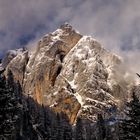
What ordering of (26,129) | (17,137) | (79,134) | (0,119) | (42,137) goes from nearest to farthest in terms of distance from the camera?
(0,119) < (17,137) < (26,129) < (79,134) < (42,137)

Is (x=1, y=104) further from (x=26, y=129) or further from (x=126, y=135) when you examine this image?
(x=26, y=129)

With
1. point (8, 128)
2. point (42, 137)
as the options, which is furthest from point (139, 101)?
point (42, 137)

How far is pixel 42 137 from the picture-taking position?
467 ft

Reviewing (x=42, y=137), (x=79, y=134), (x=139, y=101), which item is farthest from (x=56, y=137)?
(x=139, y=101)

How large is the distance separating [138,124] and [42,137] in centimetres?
10278

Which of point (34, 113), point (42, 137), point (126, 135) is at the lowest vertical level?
point (126, 135)

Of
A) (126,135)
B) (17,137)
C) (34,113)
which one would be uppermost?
(34,113)

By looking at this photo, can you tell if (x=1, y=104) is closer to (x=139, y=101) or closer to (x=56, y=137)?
(x=139, y=101)

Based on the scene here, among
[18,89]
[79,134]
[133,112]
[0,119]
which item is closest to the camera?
[0,119]

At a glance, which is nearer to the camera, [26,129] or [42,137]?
[26,129]

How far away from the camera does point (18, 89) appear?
156 meters

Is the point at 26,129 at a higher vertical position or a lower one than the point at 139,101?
higher

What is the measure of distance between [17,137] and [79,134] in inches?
1066

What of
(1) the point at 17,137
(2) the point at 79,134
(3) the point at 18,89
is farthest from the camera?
(3) the point at 18,89
